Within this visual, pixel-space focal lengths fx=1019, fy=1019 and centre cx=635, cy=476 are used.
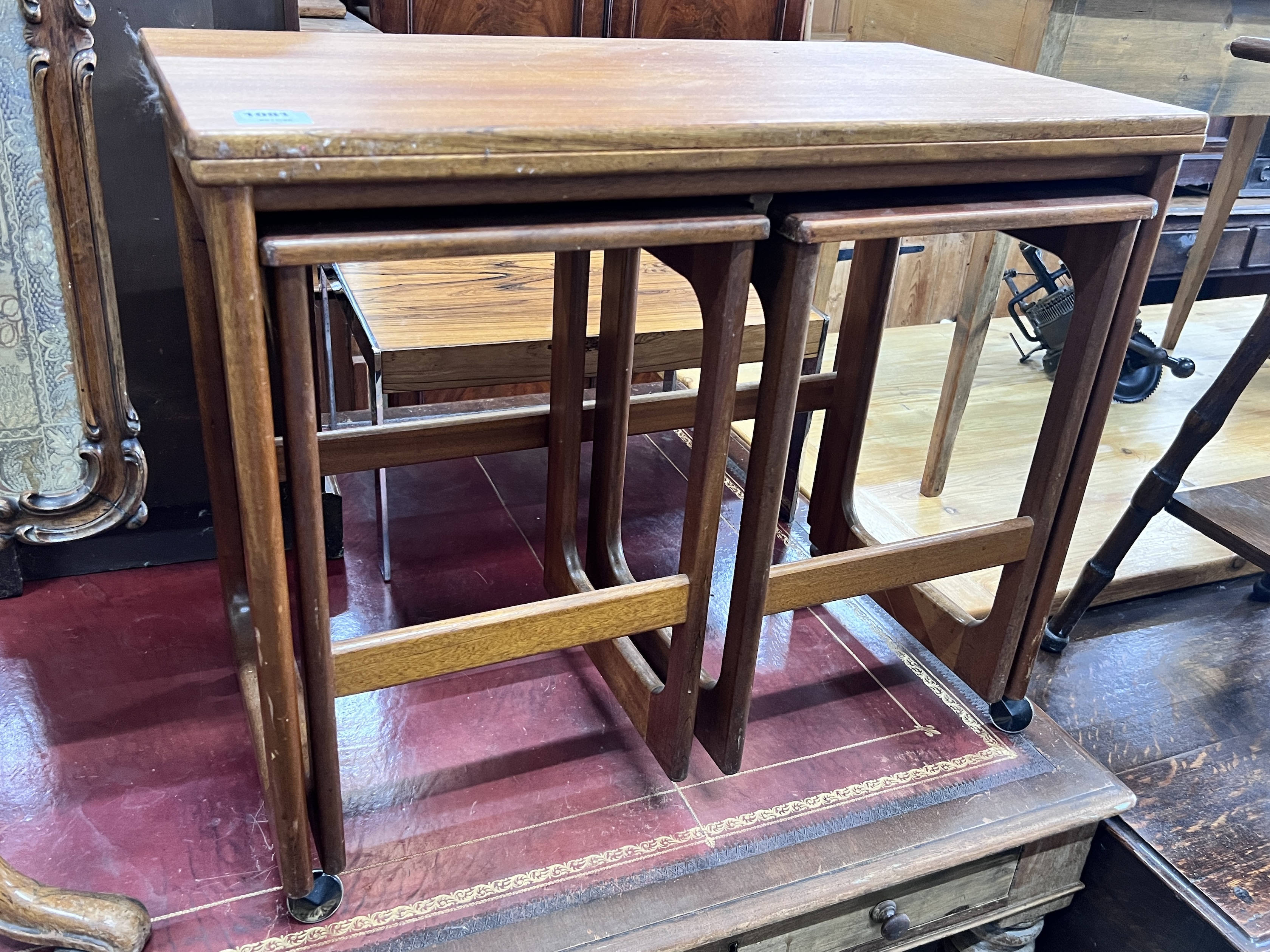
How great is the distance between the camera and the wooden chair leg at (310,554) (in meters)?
0.85

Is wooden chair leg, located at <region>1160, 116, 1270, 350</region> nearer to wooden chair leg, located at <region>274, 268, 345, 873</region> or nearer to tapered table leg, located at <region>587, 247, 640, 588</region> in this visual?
tapered table leg, located at <region>587, 247, 640, 588</region>

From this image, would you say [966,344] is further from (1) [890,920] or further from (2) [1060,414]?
(1) [890,920]

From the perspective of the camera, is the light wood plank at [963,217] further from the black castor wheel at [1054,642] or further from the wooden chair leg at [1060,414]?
the black castor wheel at [1054,642]

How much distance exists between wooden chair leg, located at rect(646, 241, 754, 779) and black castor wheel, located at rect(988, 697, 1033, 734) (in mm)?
480

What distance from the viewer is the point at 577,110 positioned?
94 cm

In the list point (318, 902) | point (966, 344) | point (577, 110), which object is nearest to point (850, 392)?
point (966, 344)

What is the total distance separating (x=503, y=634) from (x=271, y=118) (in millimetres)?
567

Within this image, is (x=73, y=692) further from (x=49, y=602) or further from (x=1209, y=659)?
(x=1209, y=659)

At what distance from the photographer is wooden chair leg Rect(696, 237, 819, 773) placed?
1.04 meters

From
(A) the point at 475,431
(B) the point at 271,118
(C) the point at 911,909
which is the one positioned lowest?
(C) the point at 911,909

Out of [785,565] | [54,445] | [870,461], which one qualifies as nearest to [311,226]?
[785,565]

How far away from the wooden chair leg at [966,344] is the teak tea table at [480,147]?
0.58 m

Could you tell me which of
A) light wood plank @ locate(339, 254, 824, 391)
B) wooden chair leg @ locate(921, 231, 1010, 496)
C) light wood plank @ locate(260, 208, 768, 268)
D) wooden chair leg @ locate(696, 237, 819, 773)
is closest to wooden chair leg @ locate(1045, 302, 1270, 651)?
wooden chair leg @ locate(921, 231, 1010, 496)

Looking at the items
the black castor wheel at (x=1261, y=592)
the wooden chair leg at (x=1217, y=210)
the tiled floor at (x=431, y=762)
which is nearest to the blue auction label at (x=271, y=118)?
the tiled floor at (x=431, y=762)
